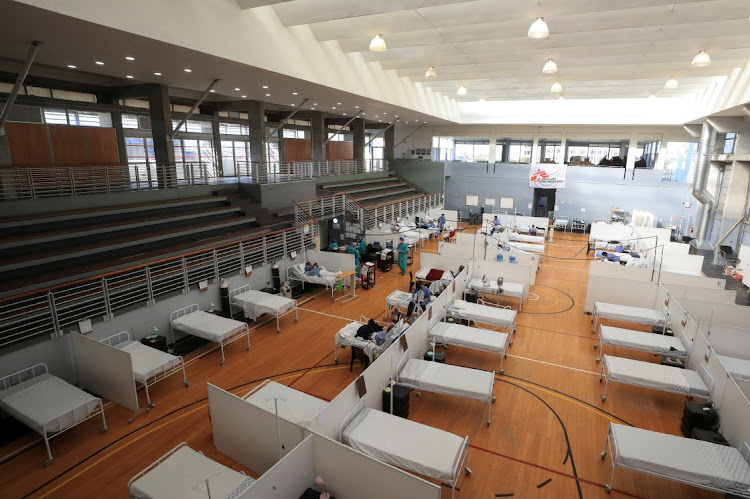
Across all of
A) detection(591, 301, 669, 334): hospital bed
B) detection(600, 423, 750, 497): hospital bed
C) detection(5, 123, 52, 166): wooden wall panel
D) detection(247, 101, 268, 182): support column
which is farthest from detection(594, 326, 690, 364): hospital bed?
detection(5, 123, 52, 166): wooden wall panel

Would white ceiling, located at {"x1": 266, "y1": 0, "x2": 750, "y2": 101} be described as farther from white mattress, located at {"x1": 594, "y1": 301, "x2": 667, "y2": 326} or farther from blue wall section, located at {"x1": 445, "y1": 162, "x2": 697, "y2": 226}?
blue wall section, located at {"x1": 445, "y1": 162, "x2": 697, "y2": 226}

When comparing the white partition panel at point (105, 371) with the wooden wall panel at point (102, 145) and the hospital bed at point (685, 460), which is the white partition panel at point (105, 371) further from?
the wooden wall panel at point (102, 145)

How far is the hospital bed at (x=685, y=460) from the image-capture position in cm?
481

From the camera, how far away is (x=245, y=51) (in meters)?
8.84

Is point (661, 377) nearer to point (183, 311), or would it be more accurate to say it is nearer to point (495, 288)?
point (495, 288)

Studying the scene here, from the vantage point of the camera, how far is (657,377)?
→ 6.99 metres

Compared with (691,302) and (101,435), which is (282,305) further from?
(691,302)

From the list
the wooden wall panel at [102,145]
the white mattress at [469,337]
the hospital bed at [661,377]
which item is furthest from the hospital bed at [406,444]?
the wooden wall panel at [102,145]

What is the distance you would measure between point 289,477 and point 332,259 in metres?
9.53

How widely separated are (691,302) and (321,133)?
18938 millimetres

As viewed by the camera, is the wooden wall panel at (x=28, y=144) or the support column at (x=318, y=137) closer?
the wooden wall panel at (x=28, y=144)

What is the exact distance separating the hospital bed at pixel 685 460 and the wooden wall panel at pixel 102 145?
675 inches

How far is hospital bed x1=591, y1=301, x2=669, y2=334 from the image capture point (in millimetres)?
9350

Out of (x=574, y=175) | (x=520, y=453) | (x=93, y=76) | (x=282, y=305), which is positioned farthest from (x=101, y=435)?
(x=574, y=175)
